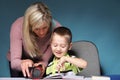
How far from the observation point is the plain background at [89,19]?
7.85 feet

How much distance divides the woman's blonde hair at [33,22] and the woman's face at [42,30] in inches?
0.9

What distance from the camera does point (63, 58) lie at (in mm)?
1725

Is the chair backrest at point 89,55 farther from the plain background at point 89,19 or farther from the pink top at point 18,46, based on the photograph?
the plain background at point 89,19

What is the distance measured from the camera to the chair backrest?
6.21ft

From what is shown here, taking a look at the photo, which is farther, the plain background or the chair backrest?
the plain background

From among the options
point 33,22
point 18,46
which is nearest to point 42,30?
point 33,22

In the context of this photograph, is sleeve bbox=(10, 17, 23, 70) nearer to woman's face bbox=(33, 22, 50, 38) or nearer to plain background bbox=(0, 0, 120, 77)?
woman's face bbox=(33, 22, 50, 38)

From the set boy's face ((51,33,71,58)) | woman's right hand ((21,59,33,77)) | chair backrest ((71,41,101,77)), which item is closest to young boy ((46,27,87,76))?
boy's face ((51,33,71,58))

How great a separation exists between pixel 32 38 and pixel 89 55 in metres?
0.44

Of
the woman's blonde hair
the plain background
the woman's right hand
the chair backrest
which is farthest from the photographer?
the plain background

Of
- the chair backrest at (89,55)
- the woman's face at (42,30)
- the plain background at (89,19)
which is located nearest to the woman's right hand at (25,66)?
the woman's face at (42,30)

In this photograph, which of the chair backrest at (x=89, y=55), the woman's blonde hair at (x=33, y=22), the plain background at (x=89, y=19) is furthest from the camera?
the plain background at (x=89, y=19)

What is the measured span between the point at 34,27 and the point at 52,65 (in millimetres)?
310

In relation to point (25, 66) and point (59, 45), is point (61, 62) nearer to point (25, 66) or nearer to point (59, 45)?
point (59, 45)
